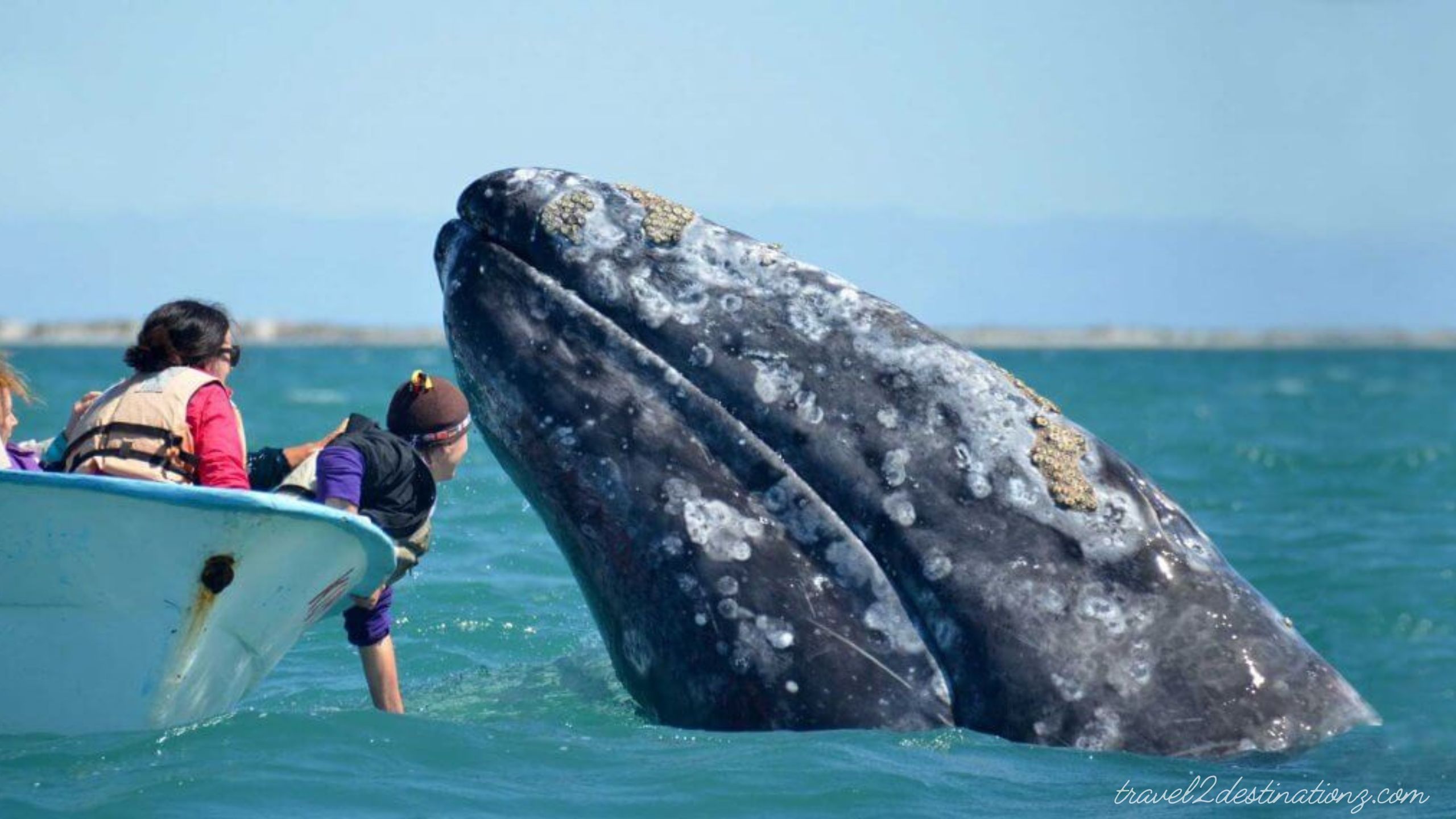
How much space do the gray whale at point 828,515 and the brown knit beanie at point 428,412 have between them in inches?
10.4

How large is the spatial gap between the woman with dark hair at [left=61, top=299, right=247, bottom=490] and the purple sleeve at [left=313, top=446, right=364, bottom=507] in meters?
0.25

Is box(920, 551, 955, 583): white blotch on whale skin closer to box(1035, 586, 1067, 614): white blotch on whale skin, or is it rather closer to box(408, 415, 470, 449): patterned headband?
box(1035, 586, 1067, 614): white blotch on whale skin

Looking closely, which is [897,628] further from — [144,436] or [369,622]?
[144,436]

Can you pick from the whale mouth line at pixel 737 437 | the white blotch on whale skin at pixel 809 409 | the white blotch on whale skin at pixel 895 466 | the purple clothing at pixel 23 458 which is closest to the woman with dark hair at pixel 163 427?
the purple clothing at pixel 23 458

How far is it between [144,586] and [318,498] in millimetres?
727

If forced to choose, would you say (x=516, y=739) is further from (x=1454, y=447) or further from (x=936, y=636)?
(x=1454, y=447)

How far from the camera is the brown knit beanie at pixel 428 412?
6.80m

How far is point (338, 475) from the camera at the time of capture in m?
6.29

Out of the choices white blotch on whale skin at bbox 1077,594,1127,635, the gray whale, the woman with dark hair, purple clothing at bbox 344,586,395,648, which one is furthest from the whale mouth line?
purple clothing at bbox 344,586,395,648

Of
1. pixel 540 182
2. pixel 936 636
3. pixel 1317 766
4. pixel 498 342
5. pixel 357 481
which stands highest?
pixel 540 182

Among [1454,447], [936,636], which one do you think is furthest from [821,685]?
[1454,447]

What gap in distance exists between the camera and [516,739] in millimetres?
6535

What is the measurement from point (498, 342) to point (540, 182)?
0.58 metres

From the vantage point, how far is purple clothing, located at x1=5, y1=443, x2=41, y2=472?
6.90m
